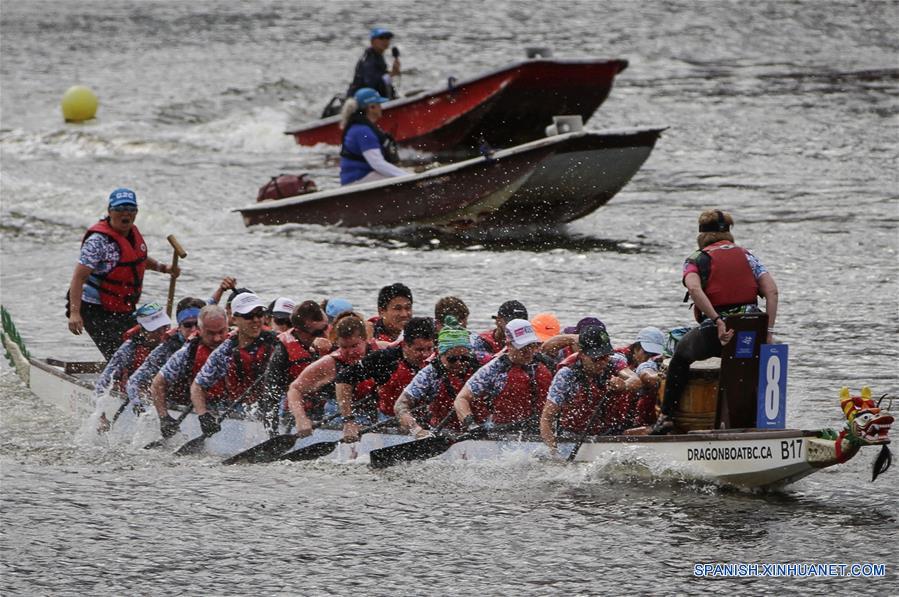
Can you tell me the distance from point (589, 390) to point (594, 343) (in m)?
0.42

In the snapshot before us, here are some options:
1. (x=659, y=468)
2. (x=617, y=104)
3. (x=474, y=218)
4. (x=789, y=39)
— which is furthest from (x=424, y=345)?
(x=789, y=39)

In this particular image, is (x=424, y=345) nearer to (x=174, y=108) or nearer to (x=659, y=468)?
(x=659, y=468)

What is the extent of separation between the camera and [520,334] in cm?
1197

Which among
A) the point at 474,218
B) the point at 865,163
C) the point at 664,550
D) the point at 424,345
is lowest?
the point at 664,550

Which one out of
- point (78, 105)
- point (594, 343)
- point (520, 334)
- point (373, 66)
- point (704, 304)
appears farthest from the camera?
point (78, 105)

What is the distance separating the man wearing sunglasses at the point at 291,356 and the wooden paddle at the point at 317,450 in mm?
367

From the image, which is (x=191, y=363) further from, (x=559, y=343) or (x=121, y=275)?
(x=559, y=343)

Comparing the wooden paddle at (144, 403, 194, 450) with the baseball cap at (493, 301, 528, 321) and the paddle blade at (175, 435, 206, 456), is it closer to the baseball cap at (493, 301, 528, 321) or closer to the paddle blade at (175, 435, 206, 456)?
the paddle blade at (175, 435, 206, 456)

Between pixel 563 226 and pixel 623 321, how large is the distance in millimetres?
5391

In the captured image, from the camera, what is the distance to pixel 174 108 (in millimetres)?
34500

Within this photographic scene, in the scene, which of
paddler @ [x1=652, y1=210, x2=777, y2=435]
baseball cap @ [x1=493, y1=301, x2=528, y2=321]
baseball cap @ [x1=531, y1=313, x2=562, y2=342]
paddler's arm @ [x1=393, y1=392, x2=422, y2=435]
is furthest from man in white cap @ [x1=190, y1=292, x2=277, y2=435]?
paddler @ [x1=652, y1=210, x2=777, y2=435]

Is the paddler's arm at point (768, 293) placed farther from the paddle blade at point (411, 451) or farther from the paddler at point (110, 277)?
the paddler at point (110, 277)

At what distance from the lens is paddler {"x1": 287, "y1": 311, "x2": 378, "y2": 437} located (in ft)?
41.3

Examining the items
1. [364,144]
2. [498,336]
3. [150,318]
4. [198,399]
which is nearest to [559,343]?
[498,336]
